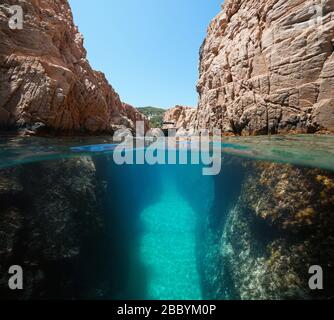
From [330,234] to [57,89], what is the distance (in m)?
17.7

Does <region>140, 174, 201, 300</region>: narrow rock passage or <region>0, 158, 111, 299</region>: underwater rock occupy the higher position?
<region>0, 158, 111, 299</region>: underwater rock

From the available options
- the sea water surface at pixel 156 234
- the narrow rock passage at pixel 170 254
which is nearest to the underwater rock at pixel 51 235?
the sea water surface at pixel 156 234

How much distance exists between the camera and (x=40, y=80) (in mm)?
14609

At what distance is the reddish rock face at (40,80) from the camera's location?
45.3 ft

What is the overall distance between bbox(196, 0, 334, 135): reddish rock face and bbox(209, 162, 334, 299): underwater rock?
10479 millimetres

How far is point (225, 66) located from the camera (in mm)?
24188

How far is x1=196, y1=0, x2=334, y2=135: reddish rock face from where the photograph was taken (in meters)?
15.2

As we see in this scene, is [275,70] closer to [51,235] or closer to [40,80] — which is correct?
[40,80]

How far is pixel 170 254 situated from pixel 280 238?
4.94 m

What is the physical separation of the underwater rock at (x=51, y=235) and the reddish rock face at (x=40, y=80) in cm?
720

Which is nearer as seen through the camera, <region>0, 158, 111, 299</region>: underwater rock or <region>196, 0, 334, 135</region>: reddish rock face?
<region>0, 158, 111, 299</region>: underwater rock

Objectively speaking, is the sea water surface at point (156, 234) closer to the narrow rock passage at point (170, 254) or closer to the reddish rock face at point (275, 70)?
the narrow rock passage at point (170, 254)

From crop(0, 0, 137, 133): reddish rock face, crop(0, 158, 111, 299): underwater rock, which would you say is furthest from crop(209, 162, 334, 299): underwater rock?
crop(0, 0, 137, 133): reddish rock face

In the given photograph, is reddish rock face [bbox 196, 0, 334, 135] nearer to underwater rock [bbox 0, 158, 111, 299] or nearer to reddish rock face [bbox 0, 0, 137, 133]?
reddish rock face [bbox 0, 0, 137, 133]
